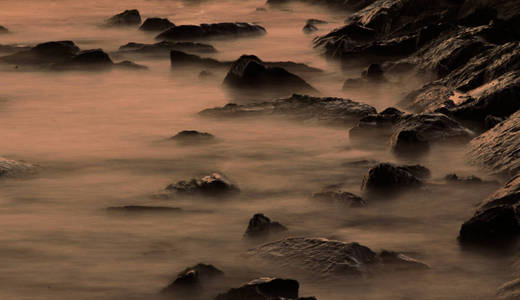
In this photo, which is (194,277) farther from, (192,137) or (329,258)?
(192,137)

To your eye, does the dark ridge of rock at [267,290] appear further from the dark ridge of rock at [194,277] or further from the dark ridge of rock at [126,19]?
the dark ridge of rock at [126,19]

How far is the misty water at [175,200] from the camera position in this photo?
4660mm

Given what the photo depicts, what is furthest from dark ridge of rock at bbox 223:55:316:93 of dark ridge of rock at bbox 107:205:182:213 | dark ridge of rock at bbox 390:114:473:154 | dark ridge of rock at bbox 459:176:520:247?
dark ridge of rock at bbox 459:176:520:247

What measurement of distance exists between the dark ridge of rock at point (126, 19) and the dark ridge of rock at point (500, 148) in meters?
8.34

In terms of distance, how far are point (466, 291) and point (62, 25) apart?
1076cm

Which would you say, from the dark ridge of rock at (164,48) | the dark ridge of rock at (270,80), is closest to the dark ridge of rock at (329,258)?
the dark ridge of rock at (270,80)

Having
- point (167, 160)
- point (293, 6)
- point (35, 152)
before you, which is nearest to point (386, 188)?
point (167, 160)

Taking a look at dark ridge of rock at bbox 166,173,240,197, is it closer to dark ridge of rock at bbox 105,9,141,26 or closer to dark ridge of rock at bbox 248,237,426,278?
dark ridge of rock at bbox 248,237,426,278

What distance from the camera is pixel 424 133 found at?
711 centimetres

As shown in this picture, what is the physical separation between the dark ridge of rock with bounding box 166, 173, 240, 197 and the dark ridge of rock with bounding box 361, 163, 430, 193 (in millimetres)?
759

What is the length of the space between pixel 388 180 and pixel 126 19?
9.15m

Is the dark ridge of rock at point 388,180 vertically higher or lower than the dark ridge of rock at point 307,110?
lower

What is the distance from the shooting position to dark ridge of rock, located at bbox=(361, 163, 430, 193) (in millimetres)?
5914

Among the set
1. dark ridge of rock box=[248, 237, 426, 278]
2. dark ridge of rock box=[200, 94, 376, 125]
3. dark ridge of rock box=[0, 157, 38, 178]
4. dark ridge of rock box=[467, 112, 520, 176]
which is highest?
dark ridge of rock box=[200, 94, 376, 125]
